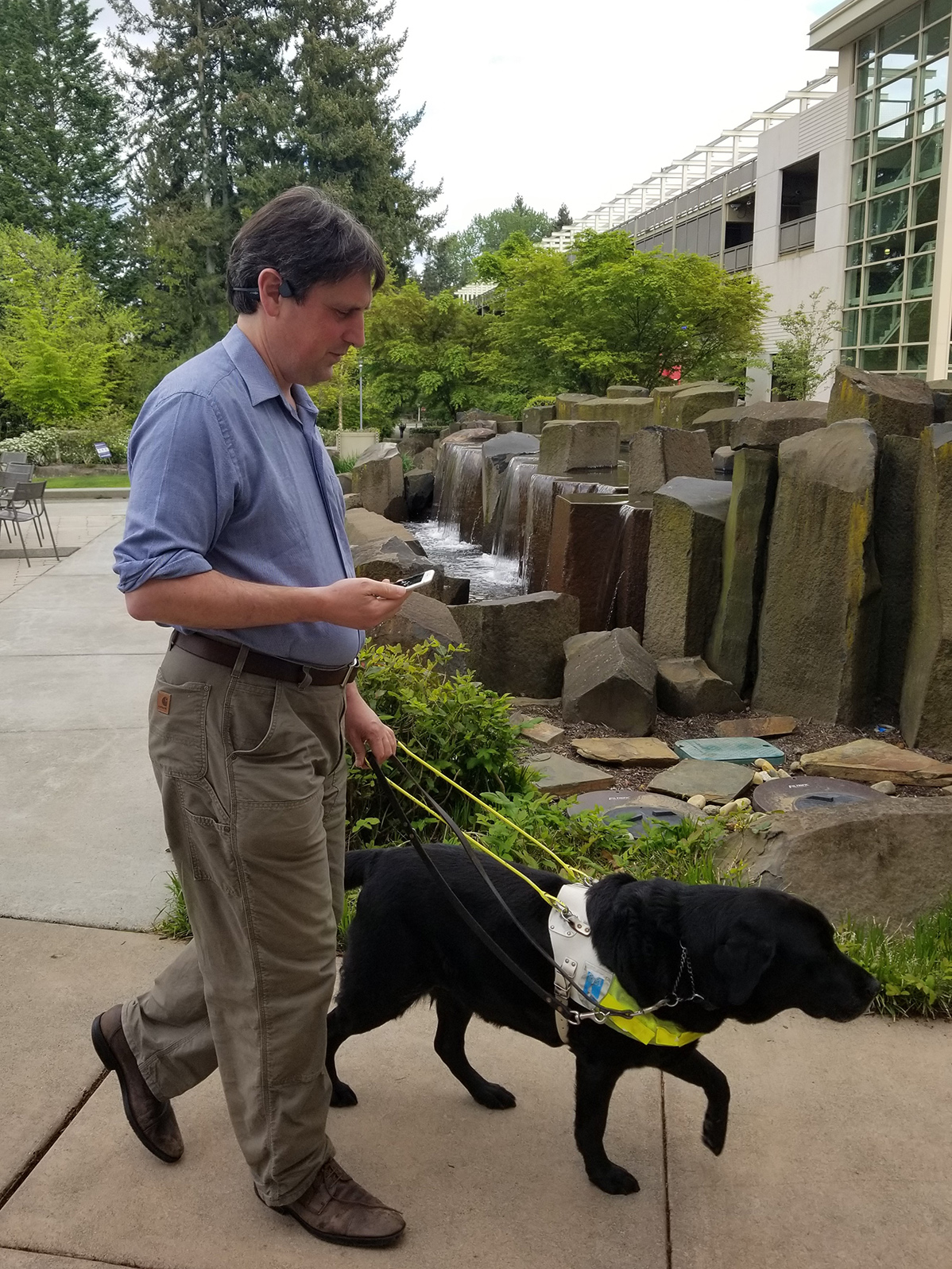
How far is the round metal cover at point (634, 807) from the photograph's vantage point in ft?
14.6

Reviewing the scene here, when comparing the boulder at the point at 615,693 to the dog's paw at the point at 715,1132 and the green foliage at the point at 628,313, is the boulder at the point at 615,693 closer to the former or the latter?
the dog's paw at the point at 715,1132

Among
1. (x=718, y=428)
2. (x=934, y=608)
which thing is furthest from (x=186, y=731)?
(x=718, y=428)

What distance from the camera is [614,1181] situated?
2525 millimetres

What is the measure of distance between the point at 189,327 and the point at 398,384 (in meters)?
19.3

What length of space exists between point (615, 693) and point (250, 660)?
4618 millimetres

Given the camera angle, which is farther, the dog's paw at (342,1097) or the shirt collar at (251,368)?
the dog's paw at (342,1097)

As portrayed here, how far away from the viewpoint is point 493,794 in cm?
420

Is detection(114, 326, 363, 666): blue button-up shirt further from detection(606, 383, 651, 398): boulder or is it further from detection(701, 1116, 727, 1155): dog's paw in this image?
detection(606, 383, 651, 398): boulder

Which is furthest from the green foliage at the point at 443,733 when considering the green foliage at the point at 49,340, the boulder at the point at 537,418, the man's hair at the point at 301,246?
the green foliage at the point at 49,340

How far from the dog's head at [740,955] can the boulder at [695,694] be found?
469cm

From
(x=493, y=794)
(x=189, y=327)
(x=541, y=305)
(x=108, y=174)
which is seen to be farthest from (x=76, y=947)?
(x=108, y=174)

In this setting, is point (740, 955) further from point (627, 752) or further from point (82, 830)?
point (627, 752)

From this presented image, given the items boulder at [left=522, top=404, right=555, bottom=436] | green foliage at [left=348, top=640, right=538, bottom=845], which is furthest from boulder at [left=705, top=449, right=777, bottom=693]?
boulder at [left=522, top=404, right=555, bottom=436]

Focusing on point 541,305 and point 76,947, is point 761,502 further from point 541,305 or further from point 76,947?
point 541,305
